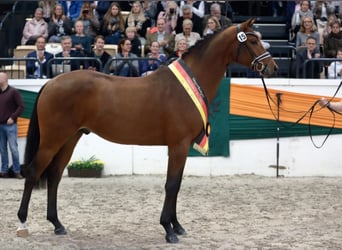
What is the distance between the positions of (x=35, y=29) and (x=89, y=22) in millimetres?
1066

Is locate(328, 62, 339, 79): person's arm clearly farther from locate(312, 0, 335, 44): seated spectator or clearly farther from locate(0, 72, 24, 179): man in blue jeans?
locate(0, 72, 24, 179): man in blue jeans

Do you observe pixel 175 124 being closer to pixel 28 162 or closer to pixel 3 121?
pixel 28 162

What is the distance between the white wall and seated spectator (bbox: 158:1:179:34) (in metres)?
2.59

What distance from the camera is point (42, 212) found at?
9.84m

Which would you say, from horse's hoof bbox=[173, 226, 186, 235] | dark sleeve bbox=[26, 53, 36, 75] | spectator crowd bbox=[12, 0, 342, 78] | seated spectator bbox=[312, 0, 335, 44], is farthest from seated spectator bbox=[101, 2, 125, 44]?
horse's hoof bbox=[173, 226, 186, 235]

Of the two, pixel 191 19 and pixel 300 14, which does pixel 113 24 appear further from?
pixel 300 14

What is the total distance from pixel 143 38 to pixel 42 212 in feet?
21.2

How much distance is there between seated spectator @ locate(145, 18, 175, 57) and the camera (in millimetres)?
14281

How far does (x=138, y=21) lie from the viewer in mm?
15594

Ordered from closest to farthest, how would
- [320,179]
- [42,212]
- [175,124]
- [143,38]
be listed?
[175,124] < [42,212] < [320,179] < [143,38]

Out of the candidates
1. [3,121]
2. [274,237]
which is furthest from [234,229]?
[3,121]

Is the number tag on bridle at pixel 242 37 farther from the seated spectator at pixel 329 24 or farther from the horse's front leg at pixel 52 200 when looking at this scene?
the seated spectator at pixel 329 24

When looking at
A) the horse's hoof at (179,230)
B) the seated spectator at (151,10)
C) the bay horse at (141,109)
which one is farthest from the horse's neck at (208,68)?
the seated spectator at (151,10)

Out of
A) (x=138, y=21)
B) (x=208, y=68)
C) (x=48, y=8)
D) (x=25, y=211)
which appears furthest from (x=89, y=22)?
(x=25, y=211)
